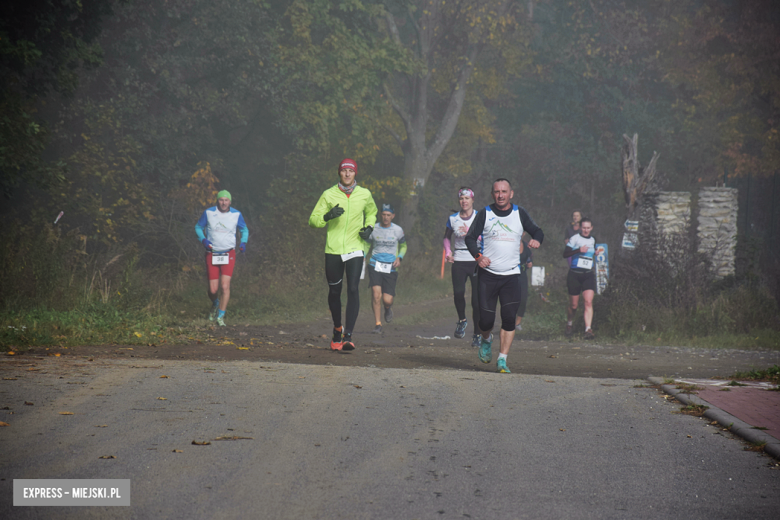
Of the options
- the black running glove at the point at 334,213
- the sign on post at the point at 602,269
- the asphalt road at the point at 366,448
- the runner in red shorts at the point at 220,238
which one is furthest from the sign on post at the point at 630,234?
the asphalt road at the point at 366,448

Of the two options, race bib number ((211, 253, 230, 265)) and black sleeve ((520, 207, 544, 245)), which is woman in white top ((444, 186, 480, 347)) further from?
race bib number ((211, 253, 230, 265))

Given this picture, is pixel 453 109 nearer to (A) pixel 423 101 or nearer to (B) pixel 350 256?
(A) pixel 423 101

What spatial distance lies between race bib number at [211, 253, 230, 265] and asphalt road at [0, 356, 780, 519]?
5.20 meters

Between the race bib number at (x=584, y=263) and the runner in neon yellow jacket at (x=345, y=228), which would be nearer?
the runner in neon yellow jacket at (x=345, y=228)

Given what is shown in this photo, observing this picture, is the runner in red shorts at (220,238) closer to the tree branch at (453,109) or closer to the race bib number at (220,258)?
the race bib number at (220,258)

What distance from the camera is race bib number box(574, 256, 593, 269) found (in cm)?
1383

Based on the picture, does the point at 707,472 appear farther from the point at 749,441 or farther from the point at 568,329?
the point at 568,329

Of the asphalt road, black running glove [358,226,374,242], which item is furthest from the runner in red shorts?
the asphalt road

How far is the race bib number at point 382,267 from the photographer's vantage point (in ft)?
44.0

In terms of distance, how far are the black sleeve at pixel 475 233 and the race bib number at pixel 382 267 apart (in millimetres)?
4755

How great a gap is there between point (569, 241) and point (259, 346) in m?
6.45

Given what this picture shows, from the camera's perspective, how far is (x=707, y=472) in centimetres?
490

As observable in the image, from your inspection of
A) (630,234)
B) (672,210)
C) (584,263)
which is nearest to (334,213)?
(584,263)

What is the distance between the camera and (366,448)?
5.11 meters
